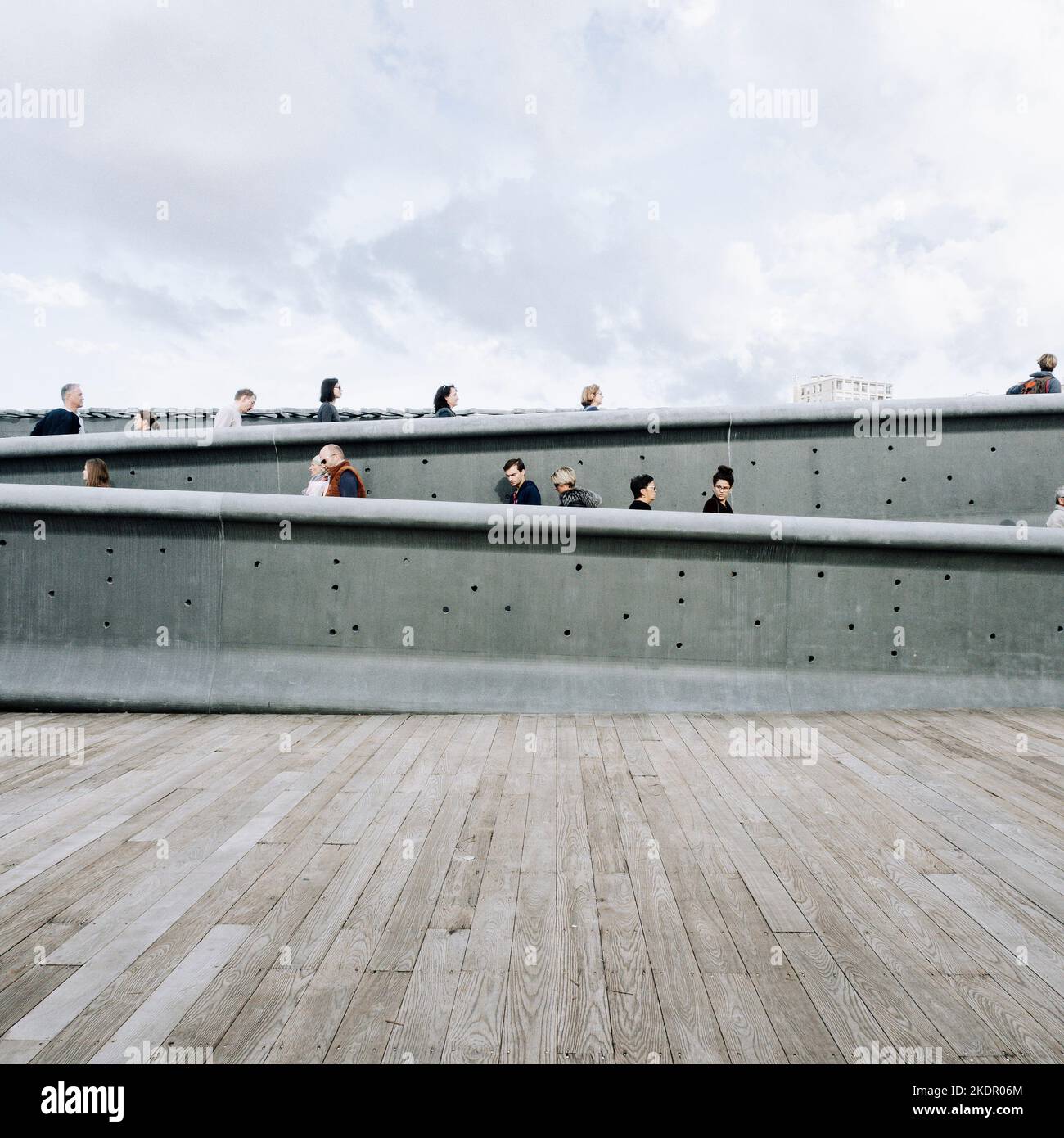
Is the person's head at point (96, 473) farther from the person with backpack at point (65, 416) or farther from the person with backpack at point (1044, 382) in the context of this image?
the person with backpack at point (1044, 382)

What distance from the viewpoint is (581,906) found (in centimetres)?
300

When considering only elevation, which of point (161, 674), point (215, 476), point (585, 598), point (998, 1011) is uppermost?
point (215, 476)

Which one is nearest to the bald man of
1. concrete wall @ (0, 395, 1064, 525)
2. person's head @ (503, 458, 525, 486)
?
person's head @ (503, 458, 525, 486)

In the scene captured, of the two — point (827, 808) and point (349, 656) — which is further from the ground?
point (349, 656)

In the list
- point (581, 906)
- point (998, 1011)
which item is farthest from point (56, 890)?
point (998, 1011)

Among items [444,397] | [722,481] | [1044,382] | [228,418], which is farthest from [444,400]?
[1044,382]

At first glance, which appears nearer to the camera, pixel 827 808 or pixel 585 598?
pixel 827 808

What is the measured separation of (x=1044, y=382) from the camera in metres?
10.7

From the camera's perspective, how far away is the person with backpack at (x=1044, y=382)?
10.7 meters

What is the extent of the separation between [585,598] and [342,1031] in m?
4.54

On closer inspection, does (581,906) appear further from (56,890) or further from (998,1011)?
(56,890)

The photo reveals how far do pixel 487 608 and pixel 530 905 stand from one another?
3.64 m

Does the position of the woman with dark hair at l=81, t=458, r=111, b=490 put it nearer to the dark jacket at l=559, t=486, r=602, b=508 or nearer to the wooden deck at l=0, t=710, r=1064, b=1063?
the wooden deck at l=0, t=710, r=1064, b=1063
